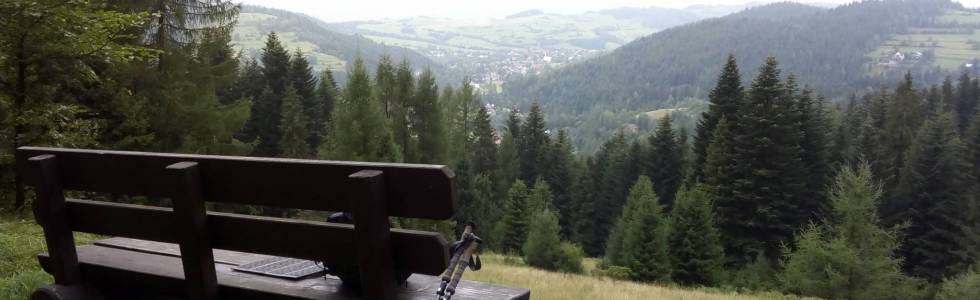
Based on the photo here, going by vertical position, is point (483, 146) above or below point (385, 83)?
below

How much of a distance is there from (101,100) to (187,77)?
4488mm

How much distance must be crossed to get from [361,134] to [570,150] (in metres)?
37.6

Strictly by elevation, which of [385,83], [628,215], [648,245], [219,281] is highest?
[219,281]

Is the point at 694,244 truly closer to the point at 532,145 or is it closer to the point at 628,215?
the point at 628,215

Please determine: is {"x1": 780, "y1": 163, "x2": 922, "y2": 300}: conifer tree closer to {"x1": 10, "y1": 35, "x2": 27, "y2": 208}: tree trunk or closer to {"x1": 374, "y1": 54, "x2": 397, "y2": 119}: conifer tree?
{"x1": 374, "y1": 54, "x2": 397, "y2": 119}: conifer tree

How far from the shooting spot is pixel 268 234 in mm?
3199

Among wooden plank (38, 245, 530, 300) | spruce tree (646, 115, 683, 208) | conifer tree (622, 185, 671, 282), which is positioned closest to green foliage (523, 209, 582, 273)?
conifer tree (622, 185, 671, 282)

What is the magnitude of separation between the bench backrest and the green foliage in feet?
84.1

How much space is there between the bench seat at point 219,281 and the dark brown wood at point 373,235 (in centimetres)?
30

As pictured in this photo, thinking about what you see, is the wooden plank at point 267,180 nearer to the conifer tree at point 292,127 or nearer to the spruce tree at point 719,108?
the conifer tree at point 292,127

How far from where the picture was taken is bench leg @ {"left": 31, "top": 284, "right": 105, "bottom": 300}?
13.0 ft

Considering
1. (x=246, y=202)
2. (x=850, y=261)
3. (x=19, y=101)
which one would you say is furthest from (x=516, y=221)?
(x=246, y=202)

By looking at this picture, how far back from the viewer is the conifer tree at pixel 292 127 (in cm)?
3900

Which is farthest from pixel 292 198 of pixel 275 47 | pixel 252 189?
pixel 275 47
